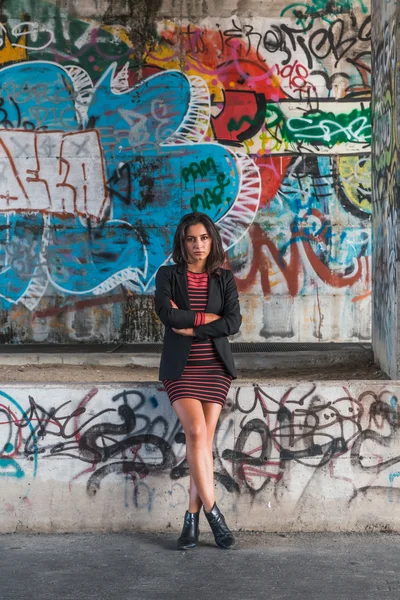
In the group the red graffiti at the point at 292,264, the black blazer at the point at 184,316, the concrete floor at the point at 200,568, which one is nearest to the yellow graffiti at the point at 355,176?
the red graffiti at the point at 292,264

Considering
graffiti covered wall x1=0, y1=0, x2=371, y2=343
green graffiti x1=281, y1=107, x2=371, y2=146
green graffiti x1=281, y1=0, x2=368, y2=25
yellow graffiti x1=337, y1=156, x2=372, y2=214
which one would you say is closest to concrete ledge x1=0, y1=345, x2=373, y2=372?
graffiti covered wall x1=0, y1=0, x2=371, y2=343

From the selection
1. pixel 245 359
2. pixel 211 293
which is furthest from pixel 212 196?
pixel 211 293

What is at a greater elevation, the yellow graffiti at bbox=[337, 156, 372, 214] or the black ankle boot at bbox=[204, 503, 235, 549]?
the yellow graffiti at bbox=[337, 156, 372, 214]

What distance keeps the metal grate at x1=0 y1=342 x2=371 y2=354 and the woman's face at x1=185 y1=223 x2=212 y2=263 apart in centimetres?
573

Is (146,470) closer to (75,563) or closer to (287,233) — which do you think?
(75,563)

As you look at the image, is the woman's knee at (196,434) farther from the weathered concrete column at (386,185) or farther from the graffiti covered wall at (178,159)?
the graffiti covered wall at (178,159)

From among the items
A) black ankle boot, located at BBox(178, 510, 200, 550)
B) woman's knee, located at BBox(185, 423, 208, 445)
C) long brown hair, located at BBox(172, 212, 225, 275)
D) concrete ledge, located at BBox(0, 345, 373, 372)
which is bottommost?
black ankle boot, located at BBox(178, 510, 200, 550)

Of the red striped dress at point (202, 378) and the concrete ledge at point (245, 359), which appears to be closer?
the red striped dress at point (202, 378)

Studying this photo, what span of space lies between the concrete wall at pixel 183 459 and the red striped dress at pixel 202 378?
0.31m

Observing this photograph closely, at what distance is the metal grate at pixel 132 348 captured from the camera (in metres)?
11.5

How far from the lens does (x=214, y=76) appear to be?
41.8ft

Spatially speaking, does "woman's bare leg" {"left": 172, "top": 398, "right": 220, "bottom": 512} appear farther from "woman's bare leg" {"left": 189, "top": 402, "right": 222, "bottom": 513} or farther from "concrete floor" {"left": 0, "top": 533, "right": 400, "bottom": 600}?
"concrete floor" {"left": 0, "top": 533, "right": 400, "bottom": 600}

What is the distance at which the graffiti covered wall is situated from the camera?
1273 centimetres

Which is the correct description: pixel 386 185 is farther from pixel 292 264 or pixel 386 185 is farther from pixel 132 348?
pixel 292 264
